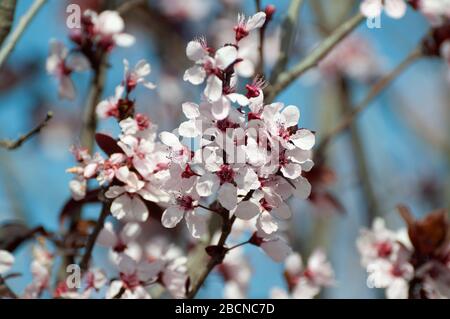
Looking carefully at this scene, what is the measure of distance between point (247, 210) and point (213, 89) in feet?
0.71

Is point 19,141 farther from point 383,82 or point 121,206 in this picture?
point 383,82

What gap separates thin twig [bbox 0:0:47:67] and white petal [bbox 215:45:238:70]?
653 millimetres

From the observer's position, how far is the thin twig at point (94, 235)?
1.48 meters

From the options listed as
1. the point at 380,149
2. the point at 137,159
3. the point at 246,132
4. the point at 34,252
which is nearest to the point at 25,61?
the point at 380,149

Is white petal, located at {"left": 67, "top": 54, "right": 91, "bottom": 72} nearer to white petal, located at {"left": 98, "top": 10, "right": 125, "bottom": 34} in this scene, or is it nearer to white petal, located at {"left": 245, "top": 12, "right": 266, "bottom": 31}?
white petal, located at {"left": 98, "top": 10, "right": 125, "bottom": 34}

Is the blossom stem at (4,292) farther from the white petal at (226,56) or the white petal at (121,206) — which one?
the white petal at (226,56)

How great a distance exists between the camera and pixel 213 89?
1.23 meters

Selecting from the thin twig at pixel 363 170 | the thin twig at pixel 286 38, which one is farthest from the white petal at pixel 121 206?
the thin twig at pixel 363 170

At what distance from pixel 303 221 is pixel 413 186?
0.70 meters

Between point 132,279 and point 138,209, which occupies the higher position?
point 138,209

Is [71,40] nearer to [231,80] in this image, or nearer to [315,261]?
[231,80]

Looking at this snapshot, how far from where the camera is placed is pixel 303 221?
12.1 feet

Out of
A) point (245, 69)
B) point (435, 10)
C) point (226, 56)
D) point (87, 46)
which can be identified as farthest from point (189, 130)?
point (435, 10)

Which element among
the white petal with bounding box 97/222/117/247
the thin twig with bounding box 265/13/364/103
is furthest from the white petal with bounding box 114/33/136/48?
the white petal with bounding box 97/222/117/247
